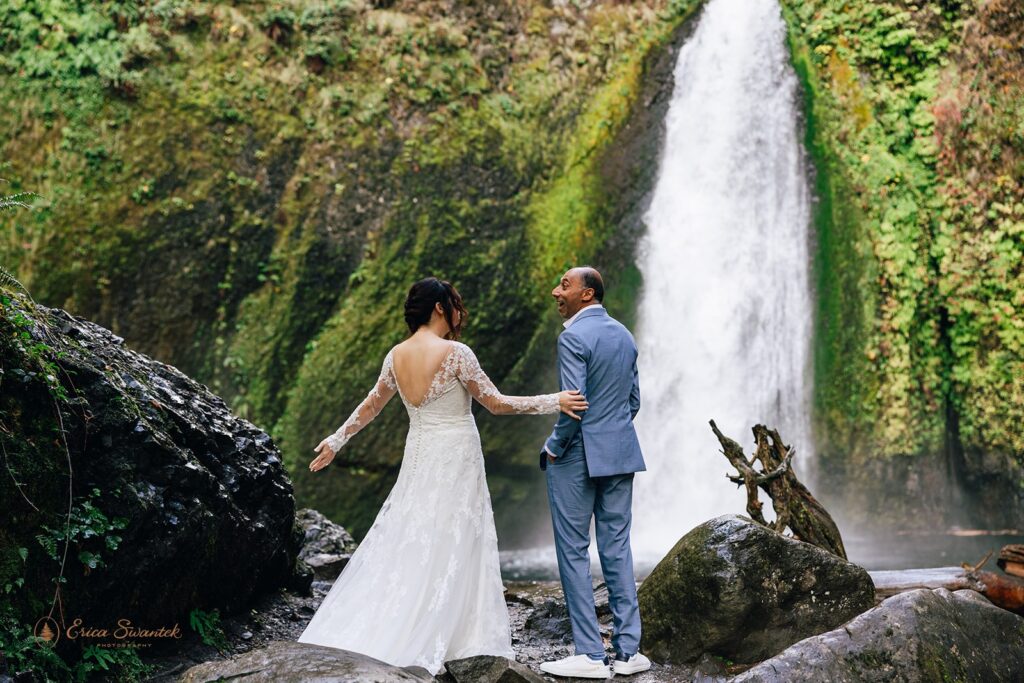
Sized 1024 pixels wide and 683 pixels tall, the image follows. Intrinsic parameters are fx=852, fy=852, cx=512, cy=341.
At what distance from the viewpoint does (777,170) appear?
13211 millimetres

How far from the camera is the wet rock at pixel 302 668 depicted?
3.49 metres

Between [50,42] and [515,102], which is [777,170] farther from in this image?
[50,42]

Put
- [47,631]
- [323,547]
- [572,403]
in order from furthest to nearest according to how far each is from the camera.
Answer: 1. [323,547]
2. [572,403]
3. [47,631]

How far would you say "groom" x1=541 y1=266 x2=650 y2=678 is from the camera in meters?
4.42

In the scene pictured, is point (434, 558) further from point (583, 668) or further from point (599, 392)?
point (599, 392)

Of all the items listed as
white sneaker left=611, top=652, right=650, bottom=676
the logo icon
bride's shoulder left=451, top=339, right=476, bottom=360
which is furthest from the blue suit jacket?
the logo icon

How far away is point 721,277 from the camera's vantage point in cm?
1287

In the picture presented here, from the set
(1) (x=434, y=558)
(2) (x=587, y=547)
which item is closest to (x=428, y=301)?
(1) (x=434, y=558)

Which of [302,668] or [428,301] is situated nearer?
[302,668]

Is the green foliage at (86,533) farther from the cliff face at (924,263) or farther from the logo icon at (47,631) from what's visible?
the cliff face at (924,263)

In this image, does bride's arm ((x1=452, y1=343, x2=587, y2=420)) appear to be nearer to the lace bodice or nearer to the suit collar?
the lace bodice

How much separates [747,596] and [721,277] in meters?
8.55

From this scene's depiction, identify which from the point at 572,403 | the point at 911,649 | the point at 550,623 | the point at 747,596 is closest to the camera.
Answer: the point at 911,649

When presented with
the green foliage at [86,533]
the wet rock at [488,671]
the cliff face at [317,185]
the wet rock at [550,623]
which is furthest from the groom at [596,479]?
the cliff face at [317,185]
